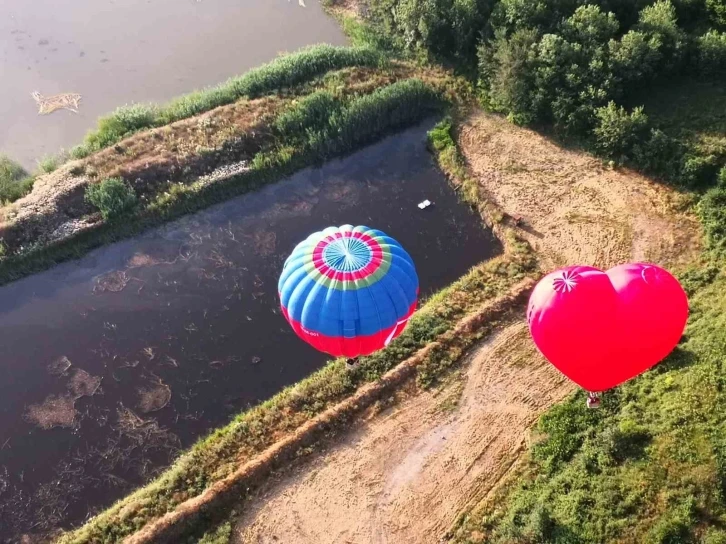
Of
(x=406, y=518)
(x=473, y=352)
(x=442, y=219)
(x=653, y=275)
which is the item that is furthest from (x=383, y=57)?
(x=406, y=518)

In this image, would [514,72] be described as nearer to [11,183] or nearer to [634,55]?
[634,55]

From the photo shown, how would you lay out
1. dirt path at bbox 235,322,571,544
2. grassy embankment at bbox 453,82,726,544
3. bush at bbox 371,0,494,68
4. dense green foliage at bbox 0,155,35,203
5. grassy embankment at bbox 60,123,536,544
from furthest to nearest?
bush at bbox 371,0,494,68
dense green foliage at bbox 0,155,35,203
grassy embankment at bbox 60,123,536,544
dirt path at bbox 235,322,571,544
grassy embankment at bbox 453,82,726,544

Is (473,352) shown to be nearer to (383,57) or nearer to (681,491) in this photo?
(681,491)

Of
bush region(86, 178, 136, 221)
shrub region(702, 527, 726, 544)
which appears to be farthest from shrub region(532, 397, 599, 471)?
bush region(86, 178, 136, 221)

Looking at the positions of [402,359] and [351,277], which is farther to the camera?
[402,359]

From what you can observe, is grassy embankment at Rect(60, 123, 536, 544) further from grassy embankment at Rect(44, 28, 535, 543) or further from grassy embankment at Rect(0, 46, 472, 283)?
grassy embankment at Rect(0, 46, 472, 283)

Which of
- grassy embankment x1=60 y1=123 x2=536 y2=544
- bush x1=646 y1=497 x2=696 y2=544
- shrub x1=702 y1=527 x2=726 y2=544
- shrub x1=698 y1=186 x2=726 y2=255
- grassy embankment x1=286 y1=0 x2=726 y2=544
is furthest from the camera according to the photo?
shrub x1=698 y1=186 x2=726 y2=255
